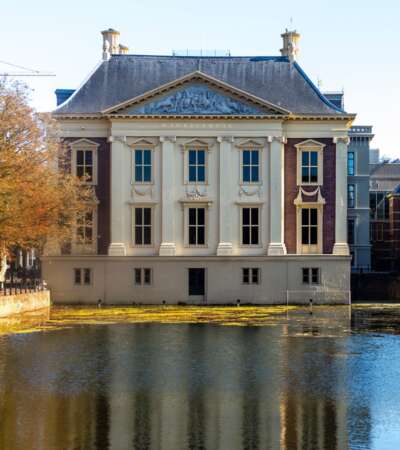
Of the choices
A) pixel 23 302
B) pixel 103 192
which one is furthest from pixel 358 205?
pixel 23 302

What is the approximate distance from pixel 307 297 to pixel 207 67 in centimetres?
1788

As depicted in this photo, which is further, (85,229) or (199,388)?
(85,229)

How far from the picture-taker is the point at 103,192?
6084cm

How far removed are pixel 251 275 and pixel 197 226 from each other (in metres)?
4.95

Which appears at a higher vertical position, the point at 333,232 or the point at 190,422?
the point at 333,232

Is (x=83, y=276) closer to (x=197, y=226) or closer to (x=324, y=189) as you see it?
(x=197, y=226)

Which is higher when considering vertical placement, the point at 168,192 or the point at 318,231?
the point at 168,192

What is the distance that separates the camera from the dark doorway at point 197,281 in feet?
197

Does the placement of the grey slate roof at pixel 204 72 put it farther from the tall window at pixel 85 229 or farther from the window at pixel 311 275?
the window at pixel 311 275

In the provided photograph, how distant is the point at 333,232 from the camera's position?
2410 inches

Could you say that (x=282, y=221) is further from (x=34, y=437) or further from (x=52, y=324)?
(x=34, y=437)

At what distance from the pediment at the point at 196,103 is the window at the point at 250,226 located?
6.66 m

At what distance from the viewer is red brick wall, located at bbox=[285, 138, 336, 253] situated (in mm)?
61125

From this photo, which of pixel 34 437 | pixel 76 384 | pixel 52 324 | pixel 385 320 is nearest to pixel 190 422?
pixel 34 437
